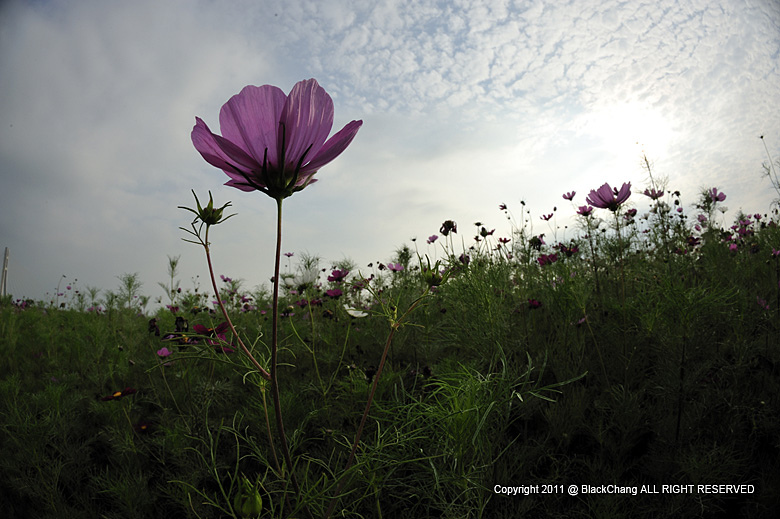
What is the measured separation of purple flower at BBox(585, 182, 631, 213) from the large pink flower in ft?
7.15

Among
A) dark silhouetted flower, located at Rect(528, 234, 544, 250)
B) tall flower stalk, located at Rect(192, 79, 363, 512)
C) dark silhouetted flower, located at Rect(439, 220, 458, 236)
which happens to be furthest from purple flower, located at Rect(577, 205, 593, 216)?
tall flower stalk, located at Rect(192, 79, 363, 512)

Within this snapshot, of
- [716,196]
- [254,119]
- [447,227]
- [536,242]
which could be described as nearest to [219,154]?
[254,119]

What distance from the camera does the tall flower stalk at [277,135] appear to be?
53 centimetres

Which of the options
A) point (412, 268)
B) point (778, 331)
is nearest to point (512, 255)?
point (412, 268)

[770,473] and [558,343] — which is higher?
[558,343]

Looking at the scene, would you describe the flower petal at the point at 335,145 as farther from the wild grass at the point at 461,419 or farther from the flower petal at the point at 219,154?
the wild grass at the point at 461,419

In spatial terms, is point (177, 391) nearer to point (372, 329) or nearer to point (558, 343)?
point (372, 329)

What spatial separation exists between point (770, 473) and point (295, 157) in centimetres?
169

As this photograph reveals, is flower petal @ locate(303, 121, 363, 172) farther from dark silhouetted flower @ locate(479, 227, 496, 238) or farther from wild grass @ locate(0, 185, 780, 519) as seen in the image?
dark silhouetted flower @ locate(479, 227, 496, 238)

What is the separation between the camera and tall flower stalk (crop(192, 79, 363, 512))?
1.74ft

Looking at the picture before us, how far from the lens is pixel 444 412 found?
0.87 meters

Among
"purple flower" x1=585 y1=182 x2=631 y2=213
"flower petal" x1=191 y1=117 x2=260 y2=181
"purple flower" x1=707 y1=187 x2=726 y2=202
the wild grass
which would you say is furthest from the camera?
"purple flower" x1=707 y1=187 x2=726 y2=202

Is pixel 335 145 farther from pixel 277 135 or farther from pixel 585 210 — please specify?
pixel 585 210

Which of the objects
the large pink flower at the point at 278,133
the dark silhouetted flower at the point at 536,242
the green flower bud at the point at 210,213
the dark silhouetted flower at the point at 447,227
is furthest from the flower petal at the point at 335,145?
the dark silhouetted flower at the point at 536,242
